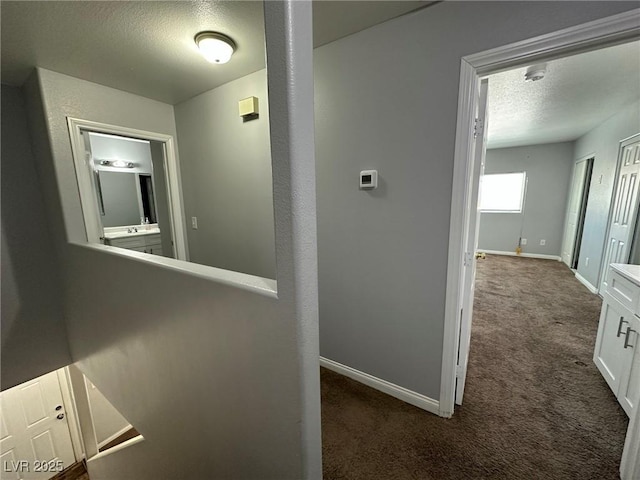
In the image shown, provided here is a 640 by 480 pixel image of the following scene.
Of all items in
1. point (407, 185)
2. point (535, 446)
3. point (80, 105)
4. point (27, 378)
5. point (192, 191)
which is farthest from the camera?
point (192, 191)

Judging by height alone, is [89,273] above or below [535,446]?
above

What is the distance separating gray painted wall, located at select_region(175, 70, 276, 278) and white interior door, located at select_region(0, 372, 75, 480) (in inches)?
110

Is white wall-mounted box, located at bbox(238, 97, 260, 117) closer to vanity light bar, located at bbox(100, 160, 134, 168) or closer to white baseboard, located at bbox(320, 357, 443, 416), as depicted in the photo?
white baseboard, located at bbox(320, 357, 443, 416)

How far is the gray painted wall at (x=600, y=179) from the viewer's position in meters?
3.20

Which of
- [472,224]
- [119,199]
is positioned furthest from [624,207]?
[119,199]

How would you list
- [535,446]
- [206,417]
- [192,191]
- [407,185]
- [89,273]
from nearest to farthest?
[206,417], [535,446], [407,185], [89,273], [192,191]

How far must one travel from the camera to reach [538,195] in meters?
5.35

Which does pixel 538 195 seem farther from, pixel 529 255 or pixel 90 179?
pixel 90 179

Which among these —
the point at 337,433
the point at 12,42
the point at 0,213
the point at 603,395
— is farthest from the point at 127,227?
the point at 603,395

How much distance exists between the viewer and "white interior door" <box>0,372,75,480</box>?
302 centimetres

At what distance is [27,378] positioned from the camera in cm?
227

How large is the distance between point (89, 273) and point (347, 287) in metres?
1.83

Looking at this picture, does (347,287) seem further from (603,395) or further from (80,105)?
(80,105)

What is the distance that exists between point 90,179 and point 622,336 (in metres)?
4.11
